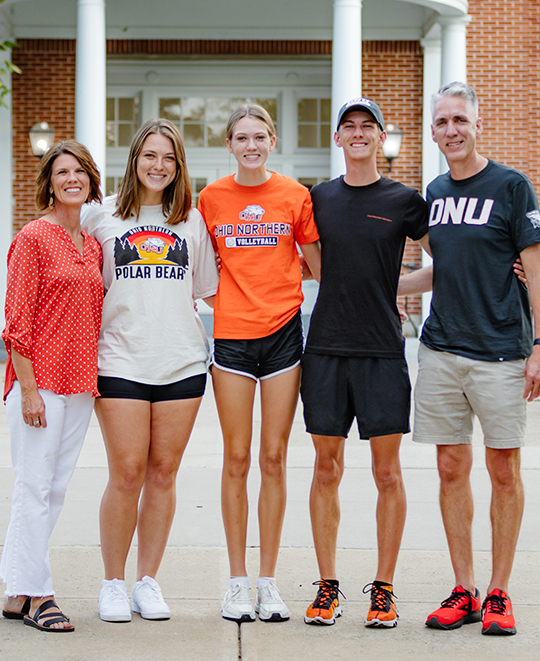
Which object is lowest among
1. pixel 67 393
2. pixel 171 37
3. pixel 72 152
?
pixel 67 393

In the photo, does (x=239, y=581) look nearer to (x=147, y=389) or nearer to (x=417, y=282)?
(x=147, y=389)

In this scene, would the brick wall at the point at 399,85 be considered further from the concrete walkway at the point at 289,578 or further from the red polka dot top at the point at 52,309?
the red polka dot top at the point at 52,309

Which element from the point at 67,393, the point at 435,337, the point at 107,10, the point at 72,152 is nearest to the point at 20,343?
the point at 67,393

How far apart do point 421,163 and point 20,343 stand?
10947 millimetres

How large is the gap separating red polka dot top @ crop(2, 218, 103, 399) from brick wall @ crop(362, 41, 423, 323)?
1017 centimetres

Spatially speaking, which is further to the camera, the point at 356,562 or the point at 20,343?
the point at 356,562

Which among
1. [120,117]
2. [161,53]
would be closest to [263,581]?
[161,53]

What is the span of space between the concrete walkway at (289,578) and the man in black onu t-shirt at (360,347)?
282 mm

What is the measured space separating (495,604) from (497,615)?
0.05m

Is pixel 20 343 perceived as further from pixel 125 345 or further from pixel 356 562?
pixel 356 562

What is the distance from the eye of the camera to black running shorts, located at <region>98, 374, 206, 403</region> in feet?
10.6

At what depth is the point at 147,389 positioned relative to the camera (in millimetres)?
3264

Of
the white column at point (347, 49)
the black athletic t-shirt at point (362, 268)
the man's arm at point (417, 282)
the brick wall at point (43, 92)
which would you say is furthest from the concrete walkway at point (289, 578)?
the brick wall at point (43, 92)

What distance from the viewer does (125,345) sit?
3.28 m
